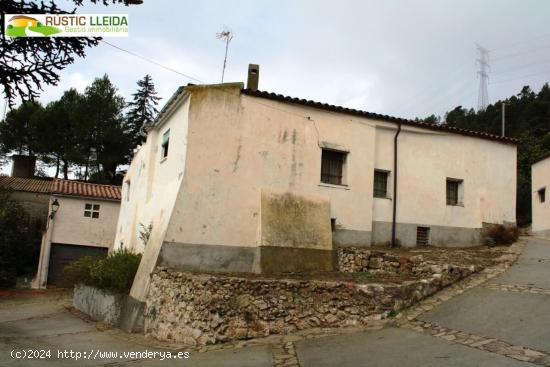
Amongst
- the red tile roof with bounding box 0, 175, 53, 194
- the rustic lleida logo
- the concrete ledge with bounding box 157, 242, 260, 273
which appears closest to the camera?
the rustic lleida logo

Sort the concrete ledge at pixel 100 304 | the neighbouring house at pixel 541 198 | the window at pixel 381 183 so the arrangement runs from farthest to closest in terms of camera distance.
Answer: the neighbouring house at pixel 541 198 → the window at pixel 381 183 → the concrete ledge at pixel 100 304

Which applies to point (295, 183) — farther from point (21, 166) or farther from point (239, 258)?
point (21, 166)

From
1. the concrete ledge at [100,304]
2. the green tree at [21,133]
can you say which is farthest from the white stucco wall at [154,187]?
the green tree at [21,133]

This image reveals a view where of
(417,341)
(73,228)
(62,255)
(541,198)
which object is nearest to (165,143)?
(417,341)

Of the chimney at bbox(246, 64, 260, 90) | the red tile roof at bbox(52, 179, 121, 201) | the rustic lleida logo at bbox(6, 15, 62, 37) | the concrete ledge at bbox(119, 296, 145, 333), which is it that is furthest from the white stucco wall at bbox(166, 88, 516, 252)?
the red tile roof at bbox(52, 179, 121, 201)

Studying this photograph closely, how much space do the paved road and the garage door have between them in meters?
12.7

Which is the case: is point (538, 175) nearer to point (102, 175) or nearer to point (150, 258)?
point (150, 258)

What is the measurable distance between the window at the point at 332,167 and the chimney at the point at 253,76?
2.91 metres

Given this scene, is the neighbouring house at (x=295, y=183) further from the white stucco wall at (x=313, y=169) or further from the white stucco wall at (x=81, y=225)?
the white stucco wall at (x=81, y=225)

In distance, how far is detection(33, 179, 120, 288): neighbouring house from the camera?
23312 millimetres

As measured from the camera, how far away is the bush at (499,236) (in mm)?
15906

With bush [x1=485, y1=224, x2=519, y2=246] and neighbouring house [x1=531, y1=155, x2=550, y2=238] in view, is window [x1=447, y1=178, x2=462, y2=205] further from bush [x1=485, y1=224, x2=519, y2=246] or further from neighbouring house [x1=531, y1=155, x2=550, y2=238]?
neighbouring house [x1=531, y1=155, x2=550, y2=238]

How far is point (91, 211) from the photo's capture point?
80.7ft

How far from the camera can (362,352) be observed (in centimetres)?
732
